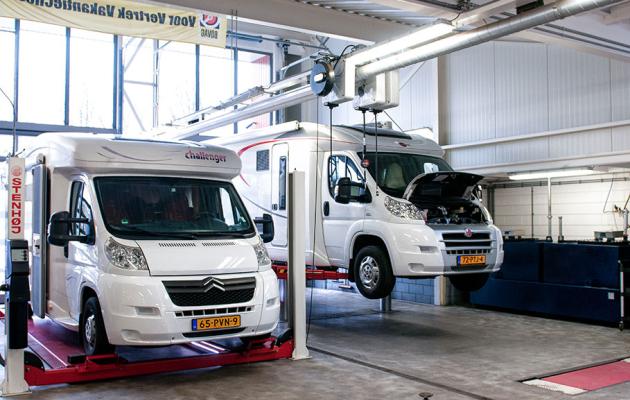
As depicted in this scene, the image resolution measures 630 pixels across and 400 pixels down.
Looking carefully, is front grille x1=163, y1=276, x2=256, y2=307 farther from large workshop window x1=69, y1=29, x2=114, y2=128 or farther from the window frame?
large workshop window x1=69, y1=29, x2=114, y2=128

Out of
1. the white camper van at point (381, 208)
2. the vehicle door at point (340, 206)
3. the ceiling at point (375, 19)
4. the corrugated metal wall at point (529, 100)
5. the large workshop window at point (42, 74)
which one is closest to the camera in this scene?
the ceiling at point (375, 19)

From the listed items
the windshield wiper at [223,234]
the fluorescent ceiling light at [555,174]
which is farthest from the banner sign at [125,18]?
the fluorescent ceiling light at [555,174]

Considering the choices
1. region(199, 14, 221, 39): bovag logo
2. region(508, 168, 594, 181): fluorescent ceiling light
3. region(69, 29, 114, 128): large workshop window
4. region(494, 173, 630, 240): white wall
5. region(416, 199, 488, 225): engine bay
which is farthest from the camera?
region(69, 29, 114, 128): large workshop window

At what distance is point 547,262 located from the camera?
10688mm

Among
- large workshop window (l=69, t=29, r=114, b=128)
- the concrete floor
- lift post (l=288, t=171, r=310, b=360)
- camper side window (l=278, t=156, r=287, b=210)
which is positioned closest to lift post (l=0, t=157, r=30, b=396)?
the concrete floor

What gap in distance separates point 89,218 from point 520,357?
5082 millimetres

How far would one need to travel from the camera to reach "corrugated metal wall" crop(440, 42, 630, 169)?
1041 centimetres

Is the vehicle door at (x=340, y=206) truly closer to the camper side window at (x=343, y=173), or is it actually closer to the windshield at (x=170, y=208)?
the camper side window at (x=343, y=173)

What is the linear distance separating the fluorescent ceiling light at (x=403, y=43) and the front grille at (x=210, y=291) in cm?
305

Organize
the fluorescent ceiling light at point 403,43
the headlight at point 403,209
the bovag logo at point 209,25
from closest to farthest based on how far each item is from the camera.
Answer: the fluorescent ceiling light at point 403,43
the headlight at point 403,209
the bovag logo at point 209,25

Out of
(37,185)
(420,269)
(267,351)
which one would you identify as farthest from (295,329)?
(37,185)

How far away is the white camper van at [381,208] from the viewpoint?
8.15m

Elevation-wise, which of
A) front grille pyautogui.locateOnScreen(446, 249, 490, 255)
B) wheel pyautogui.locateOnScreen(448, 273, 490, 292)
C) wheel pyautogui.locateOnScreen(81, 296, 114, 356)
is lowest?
wheel pyautogui.locateOnScreen(81, 296, 114, 356)

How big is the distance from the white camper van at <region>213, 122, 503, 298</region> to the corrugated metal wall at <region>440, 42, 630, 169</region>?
98.9 inches
